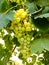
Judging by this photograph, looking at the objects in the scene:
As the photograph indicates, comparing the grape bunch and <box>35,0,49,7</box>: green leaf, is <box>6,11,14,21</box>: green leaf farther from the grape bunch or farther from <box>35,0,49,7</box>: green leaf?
<box>35,0,49,7</box>: green leaf

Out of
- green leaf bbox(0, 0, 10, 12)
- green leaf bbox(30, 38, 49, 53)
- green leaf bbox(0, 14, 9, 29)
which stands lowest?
green leaf bbox(30, 38, 49, 53)

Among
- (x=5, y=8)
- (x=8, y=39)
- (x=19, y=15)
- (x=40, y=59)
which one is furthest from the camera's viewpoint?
(x=40, y=59)

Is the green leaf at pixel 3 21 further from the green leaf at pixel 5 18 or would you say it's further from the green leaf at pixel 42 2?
the green leaf at pixel 42 2

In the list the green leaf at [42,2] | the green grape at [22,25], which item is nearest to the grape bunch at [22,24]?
the green grape at [22,25]

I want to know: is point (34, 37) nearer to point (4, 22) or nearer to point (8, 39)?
point (4, 22)

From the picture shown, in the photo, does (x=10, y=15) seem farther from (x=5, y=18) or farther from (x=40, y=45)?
(x=40, y=45)

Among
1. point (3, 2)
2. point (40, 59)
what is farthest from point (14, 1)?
point (40, 59)

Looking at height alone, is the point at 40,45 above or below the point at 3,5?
below

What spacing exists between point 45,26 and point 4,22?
0.12 m

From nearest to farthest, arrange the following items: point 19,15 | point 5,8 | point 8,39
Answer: point 19,15
point 5,8
point 8,39

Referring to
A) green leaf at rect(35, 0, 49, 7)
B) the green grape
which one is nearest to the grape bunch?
the green grape

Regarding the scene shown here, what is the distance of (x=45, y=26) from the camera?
618mm

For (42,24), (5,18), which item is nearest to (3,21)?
(5,18)

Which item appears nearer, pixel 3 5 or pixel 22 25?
pixel 22 25
